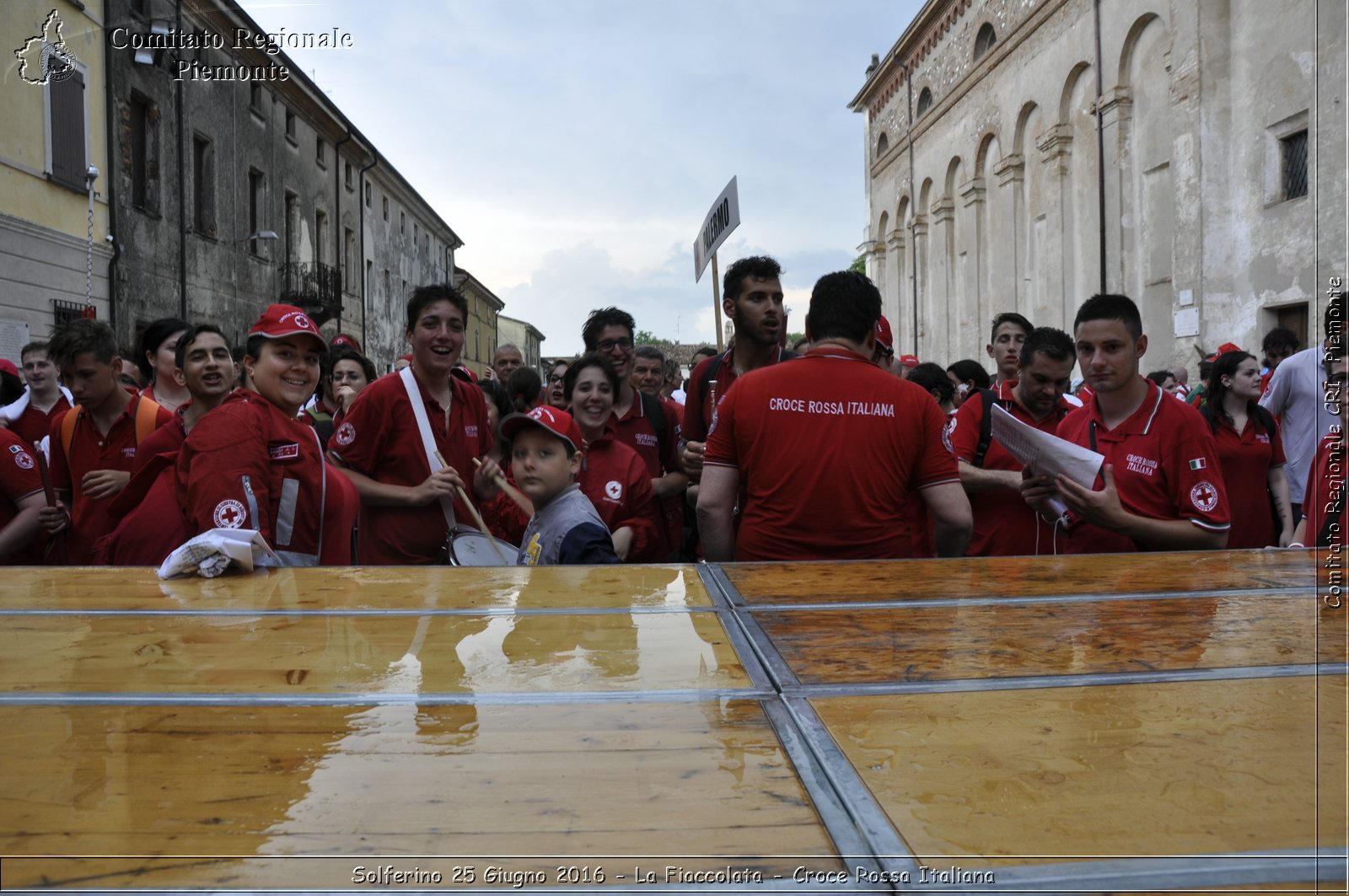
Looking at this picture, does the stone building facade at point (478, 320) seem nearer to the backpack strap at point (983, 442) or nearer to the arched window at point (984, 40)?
the arched window at point (984, 40)

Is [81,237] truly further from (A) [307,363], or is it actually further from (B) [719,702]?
(B) [719,702]

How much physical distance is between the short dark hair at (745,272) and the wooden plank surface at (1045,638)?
261 cm

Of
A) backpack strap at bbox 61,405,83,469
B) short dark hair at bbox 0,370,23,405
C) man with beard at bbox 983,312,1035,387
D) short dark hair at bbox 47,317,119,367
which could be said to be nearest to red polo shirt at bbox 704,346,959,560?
short dark hair at bbox 47,317,119,367

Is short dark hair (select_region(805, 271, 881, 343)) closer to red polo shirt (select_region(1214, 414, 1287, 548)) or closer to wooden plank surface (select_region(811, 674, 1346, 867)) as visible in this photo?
wooden plank surface (select_region(811, 674, 1346, 867))

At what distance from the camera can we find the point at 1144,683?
1.64 m

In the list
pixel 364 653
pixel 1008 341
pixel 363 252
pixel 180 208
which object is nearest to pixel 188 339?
pixel 364 653

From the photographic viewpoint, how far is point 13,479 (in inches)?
169

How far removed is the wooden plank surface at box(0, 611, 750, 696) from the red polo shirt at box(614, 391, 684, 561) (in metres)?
2.75

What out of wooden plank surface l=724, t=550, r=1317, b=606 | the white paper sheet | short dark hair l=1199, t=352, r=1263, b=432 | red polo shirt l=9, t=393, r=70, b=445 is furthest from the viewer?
red polo shirt l=9, t=393, r=70, b=445

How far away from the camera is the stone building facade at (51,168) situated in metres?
14.8

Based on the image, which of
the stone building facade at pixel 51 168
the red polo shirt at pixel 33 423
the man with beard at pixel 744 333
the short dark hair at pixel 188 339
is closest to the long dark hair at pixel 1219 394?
the man with beard at pixel 744 333

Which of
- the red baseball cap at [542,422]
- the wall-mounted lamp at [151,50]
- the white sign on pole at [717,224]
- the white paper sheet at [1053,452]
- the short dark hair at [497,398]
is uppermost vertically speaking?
the wall-mounted lamp at [151,50]

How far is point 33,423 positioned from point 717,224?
4.41m

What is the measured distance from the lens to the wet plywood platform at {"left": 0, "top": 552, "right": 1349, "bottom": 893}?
3.47 ft
